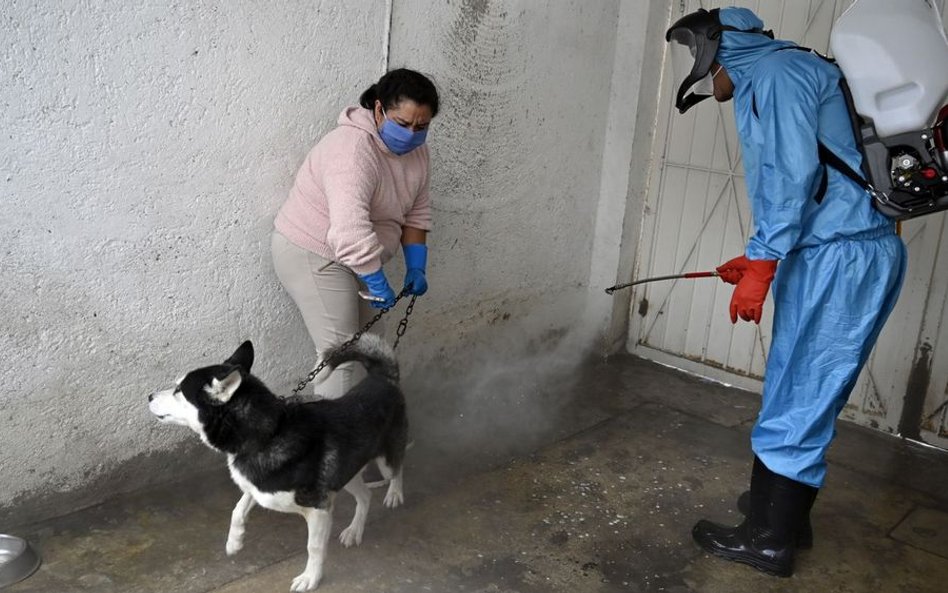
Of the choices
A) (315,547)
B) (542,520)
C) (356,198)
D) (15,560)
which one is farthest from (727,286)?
(15,560)

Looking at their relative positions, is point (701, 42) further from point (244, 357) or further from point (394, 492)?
point (394, 492)

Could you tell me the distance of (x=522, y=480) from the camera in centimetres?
453

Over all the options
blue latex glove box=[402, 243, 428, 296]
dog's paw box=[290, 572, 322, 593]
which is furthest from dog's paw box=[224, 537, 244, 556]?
blue latex glove box=[402, 243, 428, 296]

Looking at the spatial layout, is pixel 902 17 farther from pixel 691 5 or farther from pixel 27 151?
pixel 27 151

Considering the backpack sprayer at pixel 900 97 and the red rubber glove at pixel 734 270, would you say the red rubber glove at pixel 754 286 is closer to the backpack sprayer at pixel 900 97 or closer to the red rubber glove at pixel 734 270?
the red rubber glove at pixel 734 270

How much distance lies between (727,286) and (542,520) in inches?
96.3

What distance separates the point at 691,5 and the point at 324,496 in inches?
161

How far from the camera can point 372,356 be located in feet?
12.2

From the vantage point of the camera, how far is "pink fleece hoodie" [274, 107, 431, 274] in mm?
3602

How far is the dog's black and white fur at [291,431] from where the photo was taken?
3127 mm

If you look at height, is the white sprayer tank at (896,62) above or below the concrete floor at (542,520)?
above

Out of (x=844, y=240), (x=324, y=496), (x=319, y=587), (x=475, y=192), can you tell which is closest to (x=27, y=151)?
(x=324, y=496)

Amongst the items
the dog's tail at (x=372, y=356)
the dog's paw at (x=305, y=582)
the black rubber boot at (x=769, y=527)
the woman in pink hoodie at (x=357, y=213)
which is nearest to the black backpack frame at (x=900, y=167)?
the black rubber boot at (x=769, y=527)

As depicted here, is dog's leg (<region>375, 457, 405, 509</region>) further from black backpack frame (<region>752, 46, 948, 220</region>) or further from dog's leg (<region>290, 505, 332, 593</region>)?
black backpack frame (<region>752, 46, 948, 220</region>)
